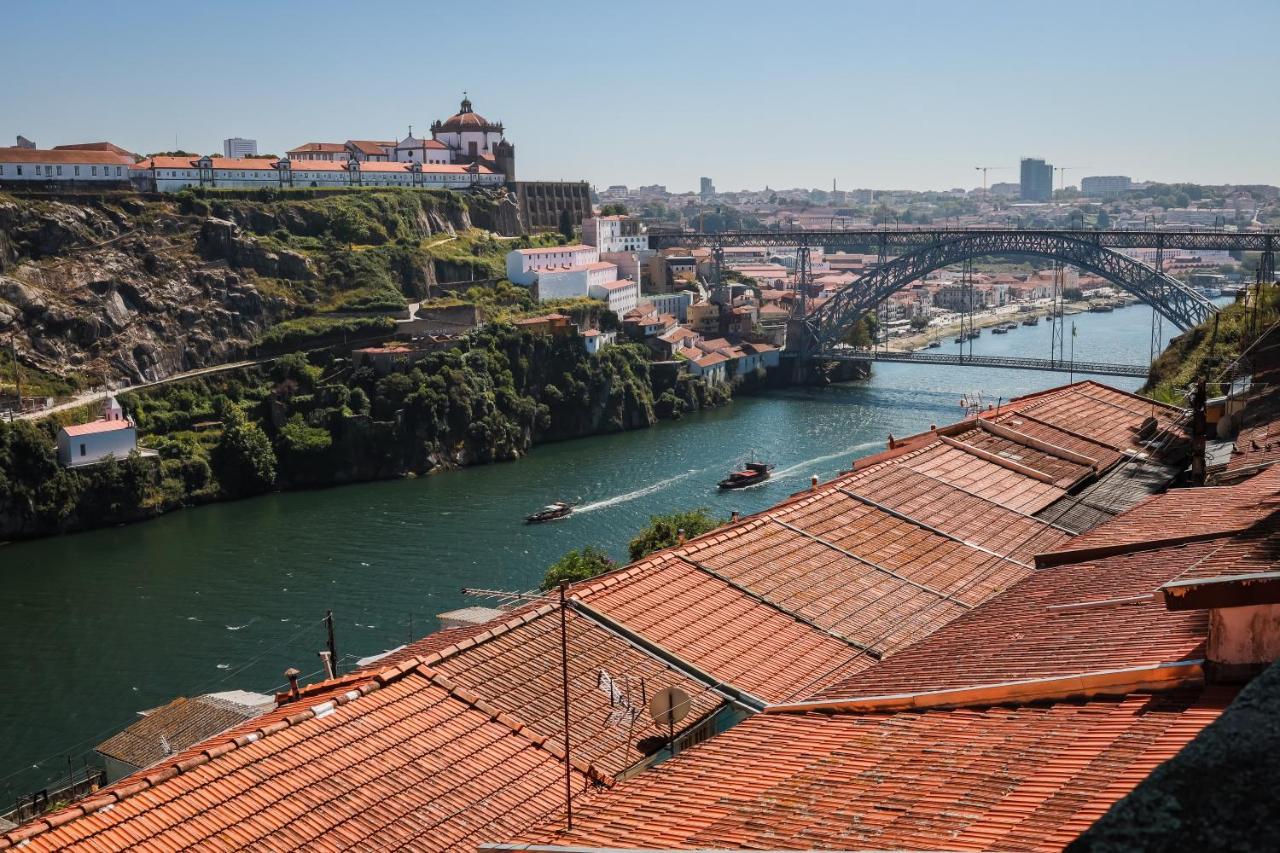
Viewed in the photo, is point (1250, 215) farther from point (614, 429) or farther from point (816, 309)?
point (614, 429)

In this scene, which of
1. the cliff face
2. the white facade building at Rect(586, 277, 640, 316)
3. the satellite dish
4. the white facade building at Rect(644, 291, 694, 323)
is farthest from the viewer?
the white facade building at Rect(644, 291, 694, 323)

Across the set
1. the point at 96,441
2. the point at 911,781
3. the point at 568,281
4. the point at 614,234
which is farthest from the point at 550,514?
the point at 614,234

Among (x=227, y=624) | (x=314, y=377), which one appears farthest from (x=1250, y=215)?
(x=227, y=624)

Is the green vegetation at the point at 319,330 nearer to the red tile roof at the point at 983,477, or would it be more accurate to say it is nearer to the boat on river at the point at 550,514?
the boat on river at the point at 550,514

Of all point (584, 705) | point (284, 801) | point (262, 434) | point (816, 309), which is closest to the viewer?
point (284, 801)

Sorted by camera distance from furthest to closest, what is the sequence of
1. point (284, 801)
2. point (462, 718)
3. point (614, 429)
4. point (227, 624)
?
1. point (614, 429)
2. point (227, 624)
3. point (462, 718)
4. point (284, 801)

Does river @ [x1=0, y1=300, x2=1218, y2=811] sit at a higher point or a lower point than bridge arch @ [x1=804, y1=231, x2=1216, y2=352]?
lower

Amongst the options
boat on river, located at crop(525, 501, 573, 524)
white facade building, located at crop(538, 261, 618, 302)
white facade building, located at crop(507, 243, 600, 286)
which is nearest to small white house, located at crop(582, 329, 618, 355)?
white facade building, located at crop(538, 261, 618, 302)

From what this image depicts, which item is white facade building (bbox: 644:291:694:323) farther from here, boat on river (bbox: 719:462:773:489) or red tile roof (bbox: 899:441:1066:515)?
red tile roof (bbox: 899:441:1066:515)
